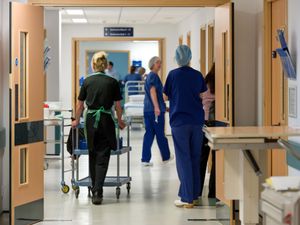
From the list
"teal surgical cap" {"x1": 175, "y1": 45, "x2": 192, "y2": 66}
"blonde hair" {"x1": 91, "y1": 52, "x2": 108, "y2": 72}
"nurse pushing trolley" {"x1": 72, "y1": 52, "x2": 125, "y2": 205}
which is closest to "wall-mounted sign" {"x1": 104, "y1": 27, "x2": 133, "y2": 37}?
"blonde hair" {"x1": 91, "y1": 52, "x2": 108, "y2": 72}

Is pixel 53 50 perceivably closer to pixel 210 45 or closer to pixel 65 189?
pixel 210 45

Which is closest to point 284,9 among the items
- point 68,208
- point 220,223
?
point 220,223

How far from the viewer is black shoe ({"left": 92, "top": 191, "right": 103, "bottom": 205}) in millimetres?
7426

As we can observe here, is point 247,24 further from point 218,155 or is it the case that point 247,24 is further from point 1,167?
point 1,167

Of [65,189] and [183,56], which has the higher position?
[183,56]

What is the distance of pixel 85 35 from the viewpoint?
1622cm

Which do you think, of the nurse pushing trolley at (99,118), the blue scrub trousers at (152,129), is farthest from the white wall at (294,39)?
the blue scrub trousers at (152,129)

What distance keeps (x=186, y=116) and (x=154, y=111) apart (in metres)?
3.25

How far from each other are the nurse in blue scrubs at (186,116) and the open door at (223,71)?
0.83ft

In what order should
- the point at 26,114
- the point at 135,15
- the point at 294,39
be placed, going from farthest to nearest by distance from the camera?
1. the point at 135,15
2. the point at 26,114
3. the point at 294,39

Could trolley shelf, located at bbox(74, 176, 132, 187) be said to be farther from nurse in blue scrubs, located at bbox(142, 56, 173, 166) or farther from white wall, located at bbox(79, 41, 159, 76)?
white wall, located at bbox(79, 41, 159, 76)

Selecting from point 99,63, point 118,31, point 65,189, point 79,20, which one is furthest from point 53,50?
point 99,63

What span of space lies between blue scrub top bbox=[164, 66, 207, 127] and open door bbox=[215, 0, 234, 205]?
0.78 ft

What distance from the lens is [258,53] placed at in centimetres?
669
